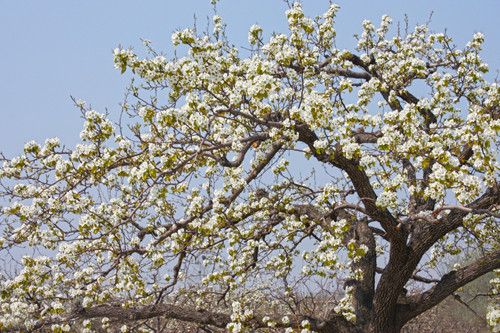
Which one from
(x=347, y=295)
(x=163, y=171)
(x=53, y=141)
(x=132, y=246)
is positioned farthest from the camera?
(x=347, y=295)

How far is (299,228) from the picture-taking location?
361 inches

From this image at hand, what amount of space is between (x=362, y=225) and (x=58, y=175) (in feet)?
17.3

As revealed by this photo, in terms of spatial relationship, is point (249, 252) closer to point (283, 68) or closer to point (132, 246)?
point (132, 246)

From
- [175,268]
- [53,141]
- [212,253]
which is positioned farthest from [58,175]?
[212,253]

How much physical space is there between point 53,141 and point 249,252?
3743 mm

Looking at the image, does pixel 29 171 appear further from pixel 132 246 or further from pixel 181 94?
pixel 181 94

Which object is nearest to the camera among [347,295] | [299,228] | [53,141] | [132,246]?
[53,141]

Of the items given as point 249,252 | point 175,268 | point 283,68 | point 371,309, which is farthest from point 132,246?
point 371,309

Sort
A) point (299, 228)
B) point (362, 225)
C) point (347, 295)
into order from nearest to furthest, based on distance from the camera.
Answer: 1. point (299, 228)
2. point (347, 295)
3. point (362, 225)

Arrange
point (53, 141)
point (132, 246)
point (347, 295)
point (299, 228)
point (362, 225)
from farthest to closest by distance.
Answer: point (362, 225) → point (347, 295) → point (299, 228) → point (132, 246) → point (53, 141)

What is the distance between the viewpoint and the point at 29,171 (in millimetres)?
7945

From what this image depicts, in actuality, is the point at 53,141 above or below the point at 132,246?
above

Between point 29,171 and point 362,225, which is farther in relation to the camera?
point 362,225

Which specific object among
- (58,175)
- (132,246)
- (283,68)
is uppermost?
(283,68)
